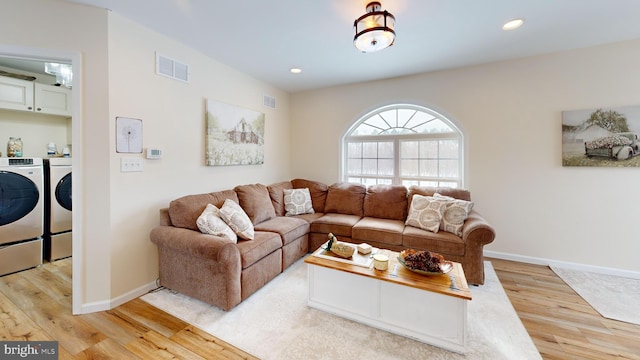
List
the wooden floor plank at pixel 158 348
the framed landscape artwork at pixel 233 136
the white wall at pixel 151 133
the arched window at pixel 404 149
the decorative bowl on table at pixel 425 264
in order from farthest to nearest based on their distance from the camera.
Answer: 1. the arched window at pixel 404 149
2. the framed landscape artwork at pixel 233 136
3. the white wall at pixel 151 133
4. the decorative bowl on table at pixel 425 264
5. the wooden floor plank at pixel 158 348

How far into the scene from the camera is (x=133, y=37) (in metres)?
2.30

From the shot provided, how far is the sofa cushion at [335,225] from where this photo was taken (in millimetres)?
3215

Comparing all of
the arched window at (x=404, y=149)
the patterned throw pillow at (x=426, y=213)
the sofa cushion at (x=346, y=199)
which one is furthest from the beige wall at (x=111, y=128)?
the patterned throw pillow at (x=426, y=213)

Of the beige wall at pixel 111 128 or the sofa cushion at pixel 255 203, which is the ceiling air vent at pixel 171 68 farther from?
the sofa cushion at pixel 255 203

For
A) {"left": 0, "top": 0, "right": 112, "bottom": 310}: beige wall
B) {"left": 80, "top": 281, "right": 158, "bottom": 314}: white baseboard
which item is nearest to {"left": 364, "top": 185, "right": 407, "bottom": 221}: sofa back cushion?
{"left": 80, "top": 281, "right": 158, "bottom": 314}: white baseboard

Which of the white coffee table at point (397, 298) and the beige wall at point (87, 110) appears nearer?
the white coffee table at point (397, 298)

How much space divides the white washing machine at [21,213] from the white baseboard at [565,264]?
225 inches

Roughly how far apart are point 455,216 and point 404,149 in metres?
1.45

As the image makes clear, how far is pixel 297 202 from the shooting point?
12.4ft

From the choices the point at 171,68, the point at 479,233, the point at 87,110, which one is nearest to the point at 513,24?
the point at 479,233

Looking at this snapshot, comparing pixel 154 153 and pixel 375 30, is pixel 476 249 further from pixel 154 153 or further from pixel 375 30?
pixel 154 153

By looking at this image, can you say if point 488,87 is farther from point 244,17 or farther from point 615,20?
point 244,17

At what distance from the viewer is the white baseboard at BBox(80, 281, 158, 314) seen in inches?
82.4

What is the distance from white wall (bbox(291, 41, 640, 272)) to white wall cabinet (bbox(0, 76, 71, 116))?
4.91 m
